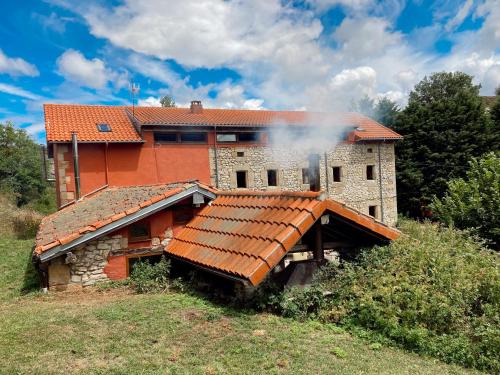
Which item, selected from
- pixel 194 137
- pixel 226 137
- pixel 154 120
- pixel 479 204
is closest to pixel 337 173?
pixel 226 137

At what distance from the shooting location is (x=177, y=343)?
4.86 metres

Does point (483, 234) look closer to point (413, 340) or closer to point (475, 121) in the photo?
point (413, 340)

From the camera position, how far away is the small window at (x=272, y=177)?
19.3m

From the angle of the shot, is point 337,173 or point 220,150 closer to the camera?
point 220,150

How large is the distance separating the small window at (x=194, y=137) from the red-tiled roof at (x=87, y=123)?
2019 mm

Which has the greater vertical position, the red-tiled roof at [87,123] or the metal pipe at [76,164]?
the red-tiled roof at [87,123]

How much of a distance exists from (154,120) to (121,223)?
9016mm

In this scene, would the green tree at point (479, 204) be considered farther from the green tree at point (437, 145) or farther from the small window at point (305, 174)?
the green tree at point (437, 145)

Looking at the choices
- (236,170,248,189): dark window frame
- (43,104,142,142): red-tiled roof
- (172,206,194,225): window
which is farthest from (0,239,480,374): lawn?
(236,170,248,189): dark window frame

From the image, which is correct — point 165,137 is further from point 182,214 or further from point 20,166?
point 20,166

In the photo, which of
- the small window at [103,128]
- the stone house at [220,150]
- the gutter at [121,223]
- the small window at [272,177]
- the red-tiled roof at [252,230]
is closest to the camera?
the red-tiled roof at [252,230]

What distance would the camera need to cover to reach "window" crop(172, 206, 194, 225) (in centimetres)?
905

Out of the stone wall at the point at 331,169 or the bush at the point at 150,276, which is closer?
the bush at the point at 150,276

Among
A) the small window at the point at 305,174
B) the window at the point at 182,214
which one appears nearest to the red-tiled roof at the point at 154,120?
the small window at the point at 305,174
